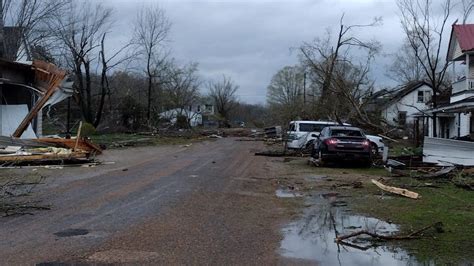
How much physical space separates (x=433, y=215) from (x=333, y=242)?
282cm

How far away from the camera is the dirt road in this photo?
707 centimetres

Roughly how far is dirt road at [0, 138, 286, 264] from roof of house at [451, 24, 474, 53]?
765 inches

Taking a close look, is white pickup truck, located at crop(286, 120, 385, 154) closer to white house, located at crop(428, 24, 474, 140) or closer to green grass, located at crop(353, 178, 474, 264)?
white house, located at crop(428, 24, 474, 140)

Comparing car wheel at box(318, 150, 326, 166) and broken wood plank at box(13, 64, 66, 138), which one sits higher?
broken wood plank at box(13, 64, 66, 138)

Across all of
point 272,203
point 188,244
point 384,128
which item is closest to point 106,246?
point 188,244

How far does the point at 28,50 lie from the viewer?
4088 centimetres

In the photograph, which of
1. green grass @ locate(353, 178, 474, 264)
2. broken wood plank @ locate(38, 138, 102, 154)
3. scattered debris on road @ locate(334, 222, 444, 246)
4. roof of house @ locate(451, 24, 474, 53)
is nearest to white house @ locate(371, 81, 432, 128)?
roof of house @ locate(451, 24, 474, 53)

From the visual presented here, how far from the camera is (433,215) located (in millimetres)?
9875

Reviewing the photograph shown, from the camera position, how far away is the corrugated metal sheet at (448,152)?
18.1 meters

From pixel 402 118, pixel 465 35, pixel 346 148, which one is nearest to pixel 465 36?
pixel 465 35

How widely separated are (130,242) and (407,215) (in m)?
5.00

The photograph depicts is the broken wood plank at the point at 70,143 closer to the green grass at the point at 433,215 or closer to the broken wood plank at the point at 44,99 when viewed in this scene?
the broken wood plank at the point at 44,99

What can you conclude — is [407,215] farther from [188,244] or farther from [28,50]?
[28,50]

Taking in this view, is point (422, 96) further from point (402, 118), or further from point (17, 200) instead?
point (17, 200)
